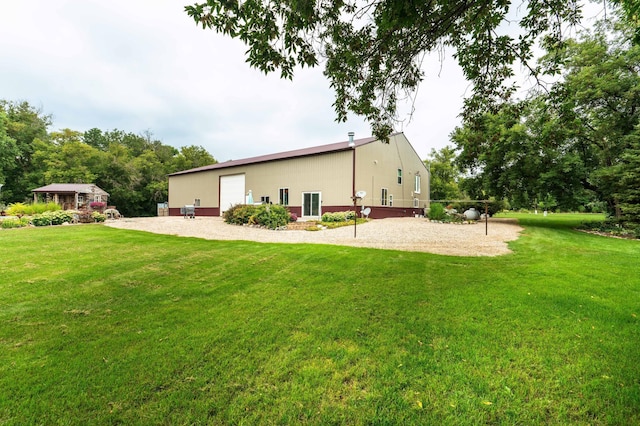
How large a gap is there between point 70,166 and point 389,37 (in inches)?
1621

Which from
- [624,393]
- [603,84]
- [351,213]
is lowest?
[624,393]

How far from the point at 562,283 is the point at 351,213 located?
1202 centimetres

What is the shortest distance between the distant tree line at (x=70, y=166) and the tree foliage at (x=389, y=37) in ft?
117

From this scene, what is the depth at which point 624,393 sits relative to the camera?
1.96m

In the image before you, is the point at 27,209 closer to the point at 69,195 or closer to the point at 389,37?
the point at 69,195

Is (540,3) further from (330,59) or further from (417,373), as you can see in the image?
(417,373)

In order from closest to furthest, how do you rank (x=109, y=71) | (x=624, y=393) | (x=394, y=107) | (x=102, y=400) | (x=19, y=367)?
(x=102, y=400)
(x=624, y=393)
(x=19, y=367)
(x=394, y=107)
(x=109, y=71)

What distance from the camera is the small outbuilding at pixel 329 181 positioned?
17.5 m

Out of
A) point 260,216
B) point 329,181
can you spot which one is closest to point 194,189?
point 329,181

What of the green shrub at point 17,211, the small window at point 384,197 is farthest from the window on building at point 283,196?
the green shrub at point 17,211

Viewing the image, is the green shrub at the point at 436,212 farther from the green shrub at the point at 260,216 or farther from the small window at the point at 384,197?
the green shrub at the point at 260,216

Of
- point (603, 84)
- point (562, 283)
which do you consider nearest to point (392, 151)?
point (603, 84)

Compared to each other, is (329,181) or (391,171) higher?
(391,171)

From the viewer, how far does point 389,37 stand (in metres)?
4.41
